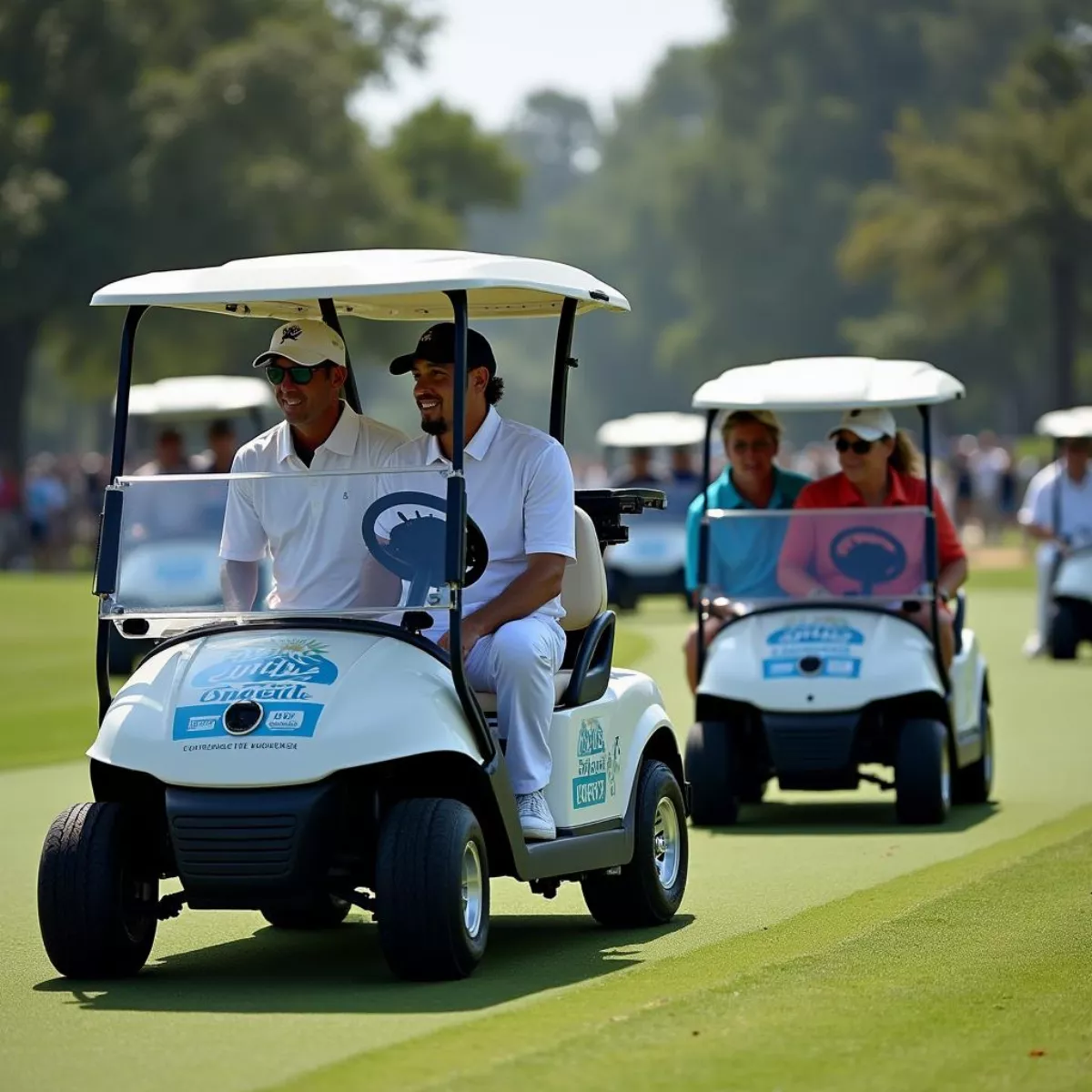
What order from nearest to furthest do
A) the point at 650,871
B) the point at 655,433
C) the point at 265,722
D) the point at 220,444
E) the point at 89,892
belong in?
the point at 265,722, the point at 89,892, the point at 650,871, the point at 220,444, the point at 655,433

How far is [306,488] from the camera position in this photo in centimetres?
717

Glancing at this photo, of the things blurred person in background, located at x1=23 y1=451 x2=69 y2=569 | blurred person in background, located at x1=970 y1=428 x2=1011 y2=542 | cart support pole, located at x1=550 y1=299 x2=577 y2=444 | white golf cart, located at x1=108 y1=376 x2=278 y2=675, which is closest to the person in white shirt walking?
white golf cart, located at x1=108 y1=376 x2=278 y2=675

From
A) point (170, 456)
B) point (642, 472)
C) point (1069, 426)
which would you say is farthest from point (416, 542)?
point (642, 472)

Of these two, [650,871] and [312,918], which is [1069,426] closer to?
[650,871]

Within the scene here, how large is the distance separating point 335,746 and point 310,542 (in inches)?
34.3

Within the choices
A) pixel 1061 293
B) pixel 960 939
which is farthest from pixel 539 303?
pixel 1061 293

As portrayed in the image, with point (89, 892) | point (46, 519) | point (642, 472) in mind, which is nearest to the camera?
point (89, 892)

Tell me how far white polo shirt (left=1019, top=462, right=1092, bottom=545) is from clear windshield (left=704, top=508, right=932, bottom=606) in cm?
787

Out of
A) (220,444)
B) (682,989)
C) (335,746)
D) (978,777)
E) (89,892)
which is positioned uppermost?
(220,444)

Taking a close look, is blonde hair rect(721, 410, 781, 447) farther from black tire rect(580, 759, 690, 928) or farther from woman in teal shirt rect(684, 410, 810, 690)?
black tire rect(580, 759, 690, 928)

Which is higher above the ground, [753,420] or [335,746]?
[753,420]

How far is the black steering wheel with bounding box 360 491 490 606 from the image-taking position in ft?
22.5

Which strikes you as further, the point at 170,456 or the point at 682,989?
the point at 170,456

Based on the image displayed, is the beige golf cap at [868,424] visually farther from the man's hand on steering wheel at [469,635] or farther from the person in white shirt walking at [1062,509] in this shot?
the person in white shirt walking at [1062,509]
